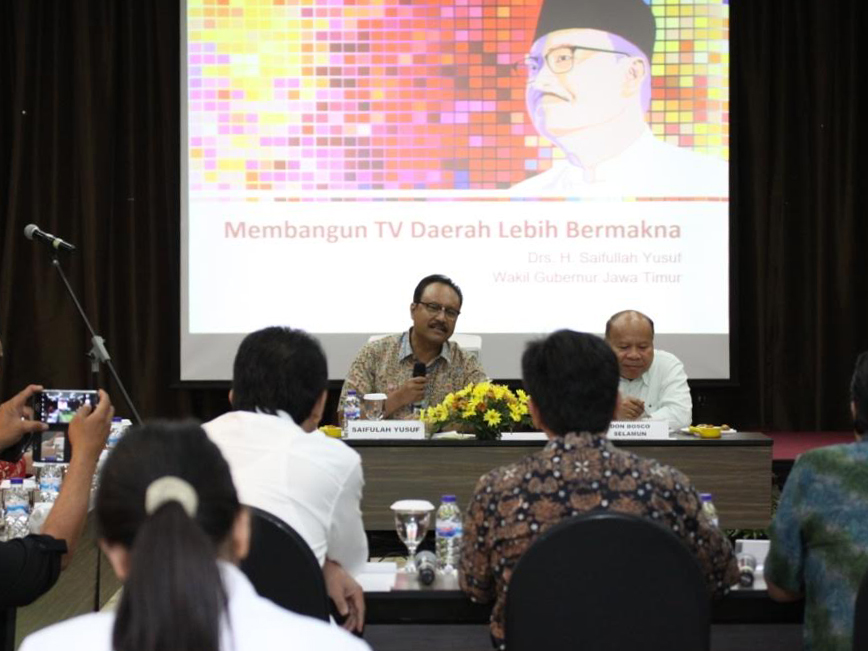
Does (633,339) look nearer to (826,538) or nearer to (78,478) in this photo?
(826,538)

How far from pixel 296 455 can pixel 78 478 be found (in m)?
0.42

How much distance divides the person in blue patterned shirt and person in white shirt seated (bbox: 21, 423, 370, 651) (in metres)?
1.09

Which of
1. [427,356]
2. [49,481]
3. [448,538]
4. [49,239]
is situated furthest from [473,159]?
[448,538]

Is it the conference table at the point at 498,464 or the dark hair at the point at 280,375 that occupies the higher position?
the dark hair at the point at 280,375

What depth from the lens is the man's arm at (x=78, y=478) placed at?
207 cm

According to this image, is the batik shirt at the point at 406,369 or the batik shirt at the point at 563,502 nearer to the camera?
the batik shirt at the point at 563,502

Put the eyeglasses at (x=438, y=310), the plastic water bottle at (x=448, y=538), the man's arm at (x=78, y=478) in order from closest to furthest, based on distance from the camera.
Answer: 1. the man's arm at (x=78, y=478)
2. the plastic water bottle at (x=448, y=538)
3. the eyeglasses at (x=438, y=310)

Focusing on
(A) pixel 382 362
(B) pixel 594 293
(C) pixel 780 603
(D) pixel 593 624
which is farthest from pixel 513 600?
(B) pixel 594 293

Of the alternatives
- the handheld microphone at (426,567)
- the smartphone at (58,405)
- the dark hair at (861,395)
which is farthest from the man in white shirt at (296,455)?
the dark hair at (861,395)

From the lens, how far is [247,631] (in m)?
1.07

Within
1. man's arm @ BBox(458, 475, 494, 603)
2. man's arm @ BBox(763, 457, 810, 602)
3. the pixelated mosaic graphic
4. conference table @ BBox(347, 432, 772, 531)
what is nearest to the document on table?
man's arm @ BBox(458, 475, 494, 603)

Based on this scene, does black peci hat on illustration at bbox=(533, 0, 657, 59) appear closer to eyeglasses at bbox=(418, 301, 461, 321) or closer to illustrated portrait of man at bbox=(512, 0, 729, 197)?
illustrated portrait of man at bbox=(512, 0, 729, 197)

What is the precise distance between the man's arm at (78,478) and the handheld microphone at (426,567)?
0.65 m

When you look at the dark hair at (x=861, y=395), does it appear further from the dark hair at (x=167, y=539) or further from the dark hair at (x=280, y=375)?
the dark hair at (x=167, y=539)
